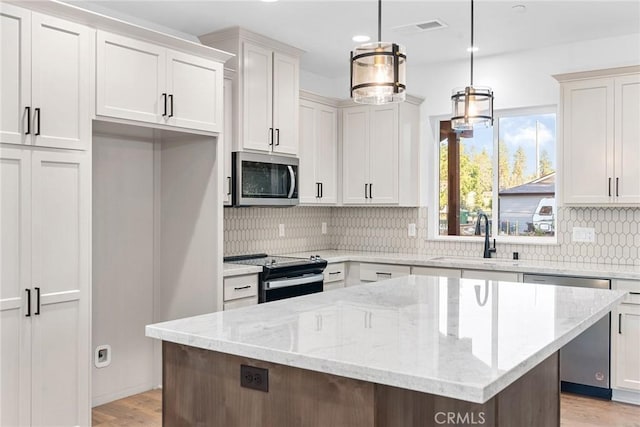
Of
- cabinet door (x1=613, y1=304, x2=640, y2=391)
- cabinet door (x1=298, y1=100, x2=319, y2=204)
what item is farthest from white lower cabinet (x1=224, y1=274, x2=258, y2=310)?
cabinet door (x1=613, y1=304, x2=640, y2=391)

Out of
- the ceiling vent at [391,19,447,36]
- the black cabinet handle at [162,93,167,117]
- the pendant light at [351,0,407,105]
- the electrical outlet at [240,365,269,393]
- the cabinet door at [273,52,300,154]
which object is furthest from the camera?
the cabinet door at [273,52,300,154]

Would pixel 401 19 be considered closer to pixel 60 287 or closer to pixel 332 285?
pixel 332 285

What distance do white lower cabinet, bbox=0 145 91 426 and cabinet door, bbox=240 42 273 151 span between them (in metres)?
1.51

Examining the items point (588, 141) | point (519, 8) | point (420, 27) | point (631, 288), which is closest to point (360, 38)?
point (420, 27)

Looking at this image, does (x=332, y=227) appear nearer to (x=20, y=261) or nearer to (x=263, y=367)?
(x=20, y=261)

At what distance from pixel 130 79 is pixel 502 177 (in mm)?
3438

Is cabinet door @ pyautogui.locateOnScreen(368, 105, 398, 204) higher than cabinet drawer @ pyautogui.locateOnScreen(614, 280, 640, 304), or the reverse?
cabinet door @ pyautogui.locateOnScreen(368, 105, 398, 204)

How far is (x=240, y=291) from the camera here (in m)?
4.15

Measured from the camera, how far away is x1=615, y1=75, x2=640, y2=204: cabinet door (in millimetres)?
4164

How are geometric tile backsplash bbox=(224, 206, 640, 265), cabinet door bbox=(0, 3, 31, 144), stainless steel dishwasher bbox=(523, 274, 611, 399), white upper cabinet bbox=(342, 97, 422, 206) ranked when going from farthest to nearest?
white upper cabinet bbox=(342, 97, 422, 206) → geometric tile backsplash bbox=(224, 206, 640, 265) → stainless steel dishwasher bbox=(523, 274, 611, 399) → cabinet door bbox=(0, 3, 31, 144)

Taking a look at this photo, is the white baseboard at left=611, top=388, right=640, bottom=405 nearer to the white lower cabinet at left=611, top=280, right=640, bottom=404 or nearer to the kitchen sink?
the white lower cabinet at left=611, top=280, right=640, bottom=404

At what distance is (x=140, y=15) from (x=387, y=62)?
2.60 metres

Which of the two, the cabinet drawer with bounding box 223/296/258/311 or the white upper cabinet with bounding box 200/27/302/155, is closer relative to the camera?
the cabinet drawer with bounding box 223/296/258/311

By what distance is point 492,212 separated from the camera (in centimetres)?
533
